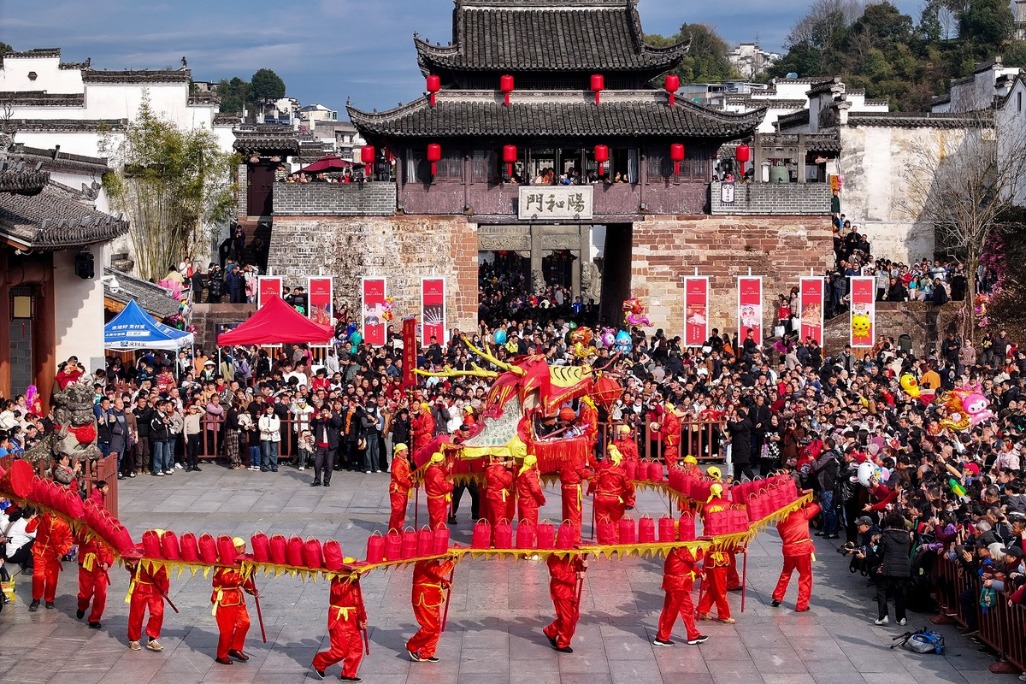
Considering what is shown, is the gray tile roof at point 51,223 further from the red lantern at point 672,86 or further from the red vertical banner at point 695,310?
the red lantern at point 672,86

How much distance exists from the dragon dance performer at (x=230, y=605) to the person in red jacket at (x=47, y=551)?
9.37 feet

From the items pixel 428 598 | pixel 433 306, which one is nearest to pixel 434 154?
pixel 433 306

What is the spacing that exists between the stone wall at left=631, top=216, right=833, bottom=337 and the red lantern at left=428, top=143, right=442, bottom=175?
5561 mm

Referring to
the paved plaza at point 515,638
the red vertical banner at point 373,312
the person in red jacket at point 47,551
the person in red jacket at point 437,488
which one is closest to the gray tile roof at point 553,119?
the red vertical banner at point 373,312

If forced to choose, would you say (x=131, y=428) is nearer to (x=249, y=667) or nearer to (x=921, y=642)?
(x=249, y=667)

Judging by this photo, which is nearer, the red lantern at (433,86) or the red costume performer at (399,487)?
the red costume performer at (399,487)

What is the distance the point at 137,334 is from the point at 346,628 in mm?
15698

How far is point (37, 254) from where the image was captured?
2708cm

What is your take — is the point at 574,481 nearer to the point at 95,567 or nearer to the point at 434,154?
the point at 95,567

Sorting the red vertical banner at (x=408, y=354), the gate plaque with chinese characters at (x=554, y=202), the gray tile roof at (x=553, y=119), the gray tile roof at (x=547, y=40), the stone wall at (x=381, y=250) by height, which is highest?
the gray tile roof at (x=547, y=40)

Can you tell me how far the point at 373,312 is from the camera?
35.1 metres

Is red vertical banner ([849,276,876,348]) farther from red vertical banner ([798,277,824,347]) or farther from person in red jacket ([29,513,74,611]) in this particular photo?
person in red jacket ([29,513,74,611])

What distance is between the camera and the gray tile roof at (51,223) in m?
24.3

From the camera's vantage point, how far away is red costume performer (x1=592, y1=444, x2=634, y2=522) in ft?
60.6
